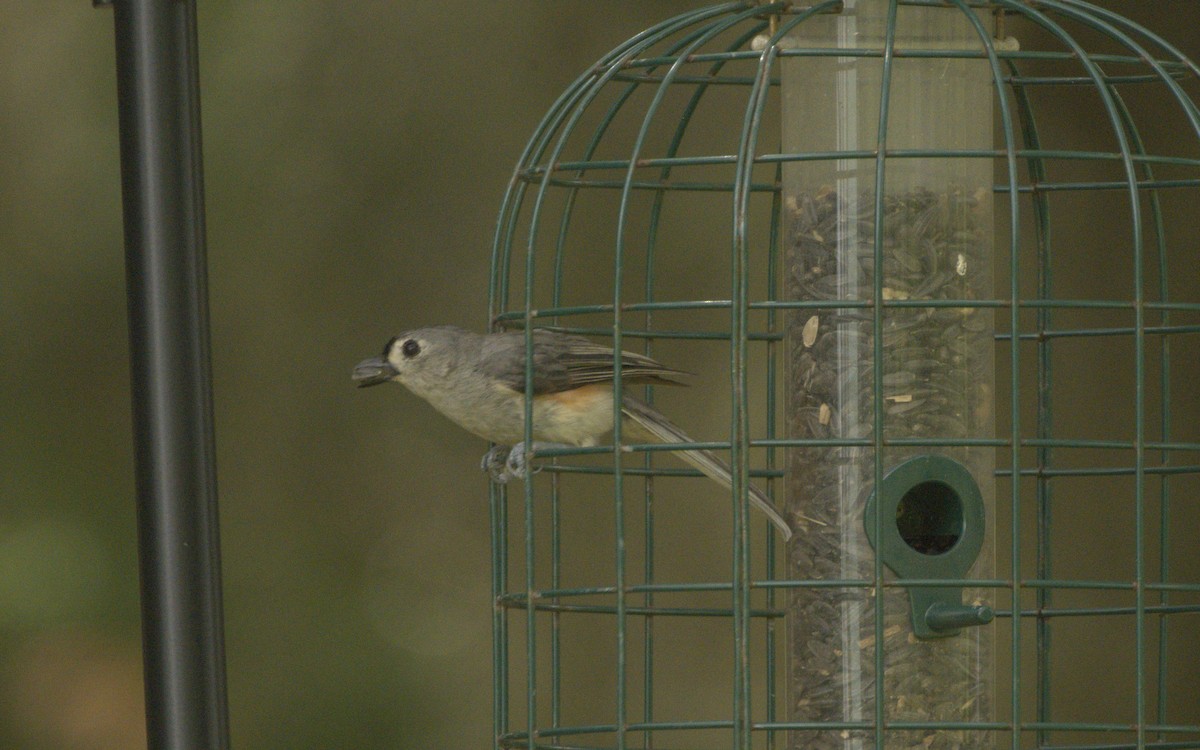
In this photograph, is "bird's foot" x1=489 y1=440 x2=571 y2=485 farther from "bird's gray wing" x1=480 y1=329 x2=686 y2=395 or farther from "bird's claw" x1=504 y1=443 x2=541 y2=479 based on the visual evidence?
"bird's gray wing" x1=480 y1=329 x2=686 y2=395

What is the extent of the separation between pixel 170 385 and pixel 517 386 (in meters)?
1.41

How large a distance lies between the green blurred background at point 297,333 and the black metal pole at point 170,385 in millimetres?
4039

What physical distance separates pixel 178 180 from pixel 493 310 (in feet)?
4.35

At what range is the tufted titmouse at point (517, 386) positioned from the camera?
12.1 ft

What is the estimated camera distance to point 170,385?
240 centimetres

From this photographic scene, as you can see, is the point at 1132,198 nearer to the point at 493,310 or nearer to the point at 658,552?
the point at 493,310

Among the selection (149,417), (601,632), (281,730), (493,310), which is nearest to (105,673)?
(281,730)

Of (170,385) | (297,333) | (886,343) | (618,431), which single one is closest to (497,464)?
(618,431)

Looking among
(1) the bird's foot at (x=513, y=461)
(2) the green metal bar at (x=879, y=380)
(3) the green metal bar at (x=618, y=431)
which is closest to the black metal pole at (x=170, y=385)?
(3) the green metal bar at (x=618, y=431)

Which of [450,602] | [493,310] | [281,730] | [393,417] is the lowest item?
[281,730]

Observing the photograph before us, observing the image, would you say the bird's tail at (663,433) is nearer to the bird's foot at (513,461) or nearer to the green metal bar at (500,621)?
the bird's foot at (513,461)

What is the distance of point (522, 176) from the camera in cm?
351

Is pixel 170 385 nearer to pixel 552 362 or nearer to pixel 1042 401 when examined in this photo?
pixel 552 362

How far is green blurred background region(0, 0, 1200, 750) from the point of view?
643 centimetres
